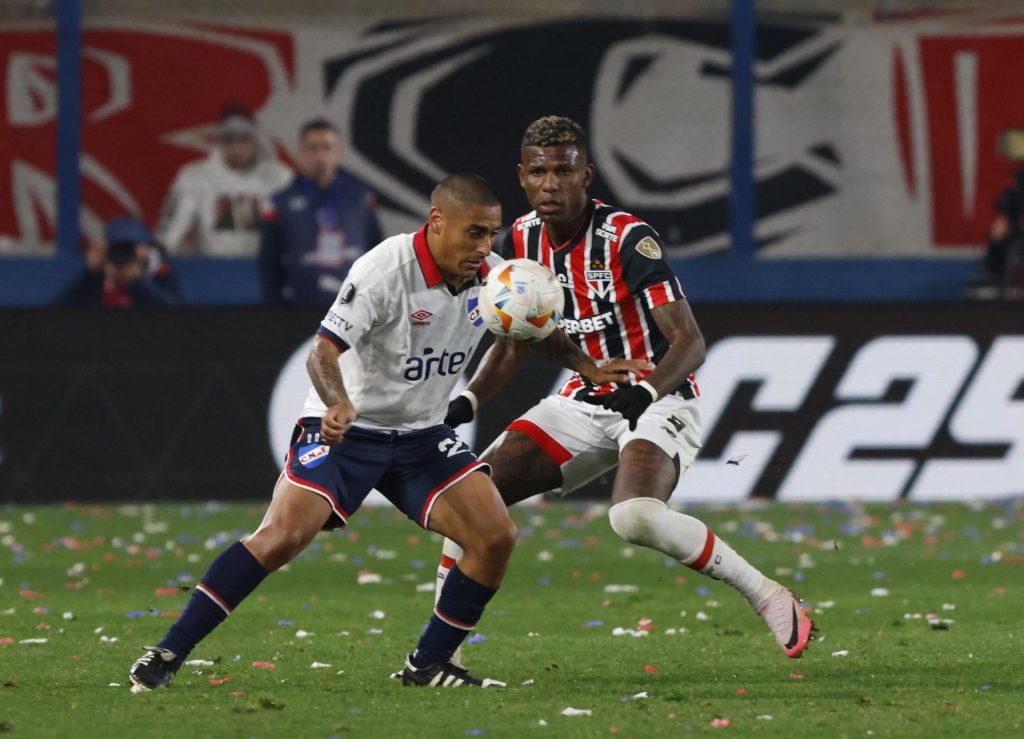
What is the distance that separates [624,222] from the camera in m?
7.33

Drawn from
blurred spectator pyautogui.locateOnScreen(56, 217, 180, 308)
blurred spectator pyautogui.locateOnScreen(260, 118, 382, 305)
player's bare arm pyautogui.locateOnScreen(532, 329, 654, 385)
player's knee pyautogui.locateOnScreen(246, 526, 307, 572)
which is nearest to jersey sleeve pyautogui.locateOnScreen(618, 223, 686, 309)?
player's bare arm pyautogui.locateOnScreen(532, 329, 654, 385)

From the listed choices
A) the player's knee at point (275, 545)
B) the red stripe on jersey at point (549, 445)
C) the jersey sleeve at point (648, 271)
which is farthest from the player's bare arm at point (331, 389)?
the jersey sleeve at point (648, 271)

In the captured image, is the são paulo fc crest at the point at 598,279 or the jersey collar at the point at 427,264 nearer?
the jersey collar at the point at 427,264

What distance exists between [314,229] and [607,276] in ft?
20.4

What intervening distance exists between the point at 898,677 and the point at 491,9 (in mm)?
11928

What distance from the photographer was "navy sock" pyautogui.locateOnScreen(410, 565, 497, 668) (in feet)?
21.7

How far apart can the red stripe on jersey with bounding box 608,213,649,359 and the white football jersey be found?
79cm

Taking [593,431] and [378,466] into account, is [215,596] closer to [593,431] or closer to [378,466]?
[378,466]

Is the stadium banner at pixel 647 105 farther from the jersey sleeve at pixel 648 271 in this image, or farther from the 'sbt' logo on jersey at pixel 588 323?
the jersey sleeve at pixel 648 271

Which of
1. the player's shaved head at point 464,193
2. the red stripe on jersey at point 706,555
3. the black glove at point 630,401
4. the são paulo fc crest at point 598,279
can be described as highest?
the player's shaved head at point 464,193

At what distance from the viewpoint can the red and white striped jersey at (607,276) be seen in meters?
7.24

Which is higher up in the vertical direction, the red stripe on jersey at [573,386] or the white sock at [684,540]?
the red stripe on jersey at [573,386]

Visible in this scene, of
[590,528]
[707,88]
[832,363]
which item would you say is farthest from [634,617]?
[707,88]

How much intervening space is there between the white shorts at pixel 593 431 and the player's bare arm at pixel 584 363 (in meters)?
0.35
